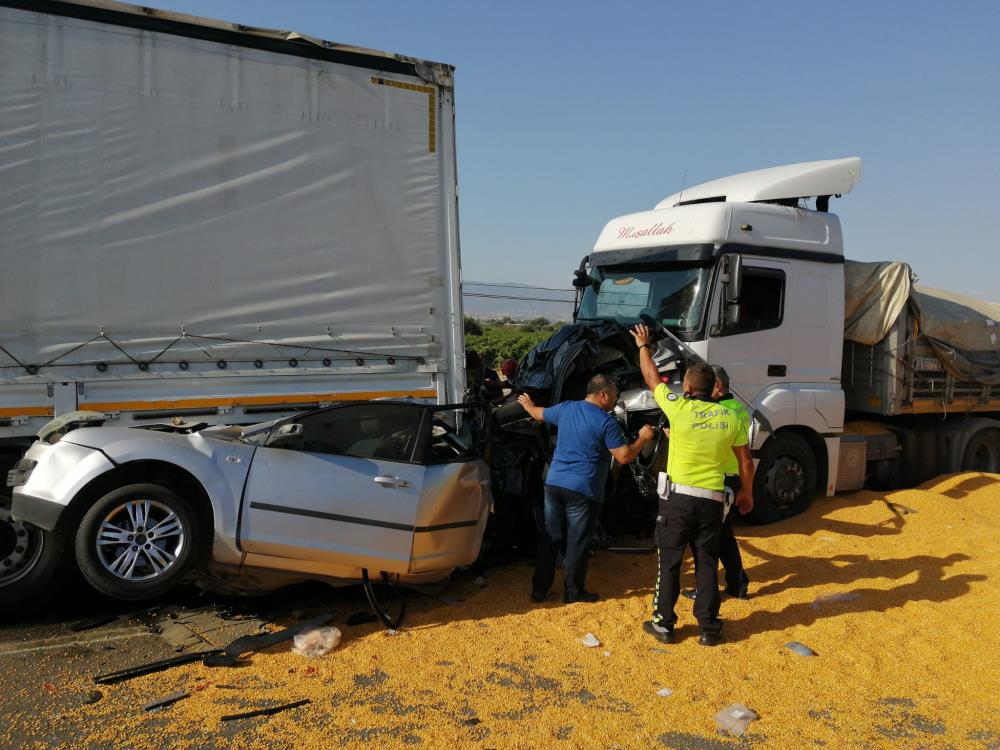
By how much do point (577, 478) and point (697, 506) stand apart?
36.2 inches

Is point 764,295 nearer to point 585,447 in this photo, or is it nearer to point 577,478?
point 585,447

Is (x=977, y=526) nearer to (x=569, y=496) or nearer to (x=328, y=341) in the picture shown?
(x=569, y=496)

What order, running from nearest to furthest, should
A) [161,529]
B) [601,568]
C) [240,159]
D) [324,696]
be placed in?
[324,696] < [161,529] < [240,159] < [601,568]

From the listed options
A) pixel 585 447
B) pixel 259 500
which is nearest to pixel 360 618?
pixel 259 500

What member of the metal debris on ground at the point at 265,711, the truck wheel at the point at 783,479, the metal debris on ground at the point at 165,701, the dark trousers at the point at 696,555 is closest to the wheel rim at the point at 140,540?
the metal debris on ground at the point at 165,701

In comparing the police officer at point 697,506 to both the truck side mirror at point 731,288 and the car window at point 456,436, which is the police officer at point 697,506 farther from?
the truck side mirror at point 731,288

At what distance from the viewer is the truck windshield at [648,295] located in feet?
Answer: 23.2

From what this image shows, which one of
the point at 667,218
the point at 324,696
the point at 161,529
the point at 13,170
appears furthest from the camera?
the point at 667,218

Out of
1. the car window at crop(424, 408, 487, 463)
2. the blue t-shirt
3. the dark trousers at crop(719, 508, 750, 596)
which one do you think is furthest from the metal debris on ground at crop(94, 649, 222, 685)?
the dark trousers at crop(719, 508, 750, 596)

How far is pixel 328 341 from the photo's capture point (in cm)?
622

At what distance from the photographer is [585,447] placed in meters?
5.53

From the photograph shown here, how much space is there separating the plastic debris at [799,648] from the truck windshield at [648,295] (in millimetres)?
2907

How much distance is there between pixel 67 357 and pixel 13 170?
1.29 metres

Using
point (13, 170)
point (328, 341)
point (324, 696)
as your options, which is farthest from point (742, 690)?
point (13, 170)
